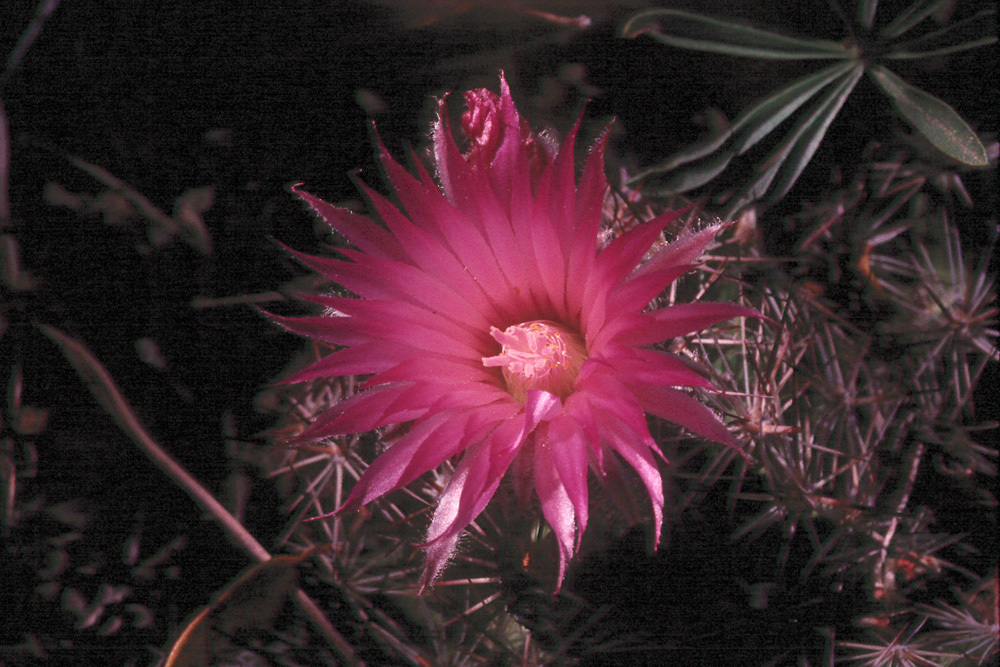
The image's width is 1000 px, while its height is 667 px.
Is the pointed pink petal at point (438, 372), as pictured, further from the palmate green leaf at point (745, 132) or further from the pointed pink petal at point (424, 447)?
the palmate green leaf at point (745, 132)

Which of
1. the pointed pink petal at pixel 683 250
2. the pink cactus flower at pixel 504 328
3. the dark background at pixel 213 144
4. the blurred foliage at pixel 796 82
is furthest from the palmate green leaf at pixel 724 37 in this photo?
the pointed pink petal at pixel 683 250

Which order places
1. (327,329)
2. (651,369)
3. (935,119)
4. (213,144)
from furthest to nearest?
(213,144)
(935,119)
(327,329)
(651,369)

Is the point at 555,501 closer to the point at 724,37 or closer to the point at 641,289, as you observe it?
the point at 641,289

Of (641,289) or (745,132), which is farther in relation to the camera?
(745,132)

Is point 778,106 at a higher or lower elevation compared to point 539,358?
higher

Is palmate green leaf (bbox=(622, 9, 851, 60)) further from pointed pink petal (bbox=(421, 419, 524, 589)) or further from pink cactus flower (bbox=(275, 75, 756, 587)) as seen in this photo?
pointed pink petal (bbox=(421, 419, 524, 589))

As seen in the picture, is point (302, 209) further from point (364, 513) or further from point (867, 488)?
point (867, 488)

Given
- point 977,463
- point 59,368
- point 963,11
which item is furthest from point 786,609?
point 59,368

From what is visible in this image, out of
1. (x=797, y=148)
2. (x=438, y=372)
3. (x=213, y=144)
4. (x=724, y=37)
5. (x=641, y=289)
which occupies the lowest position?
(x=438, y=372)

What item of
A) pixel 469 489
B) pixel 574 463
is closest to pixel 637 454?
pixel 574 463
